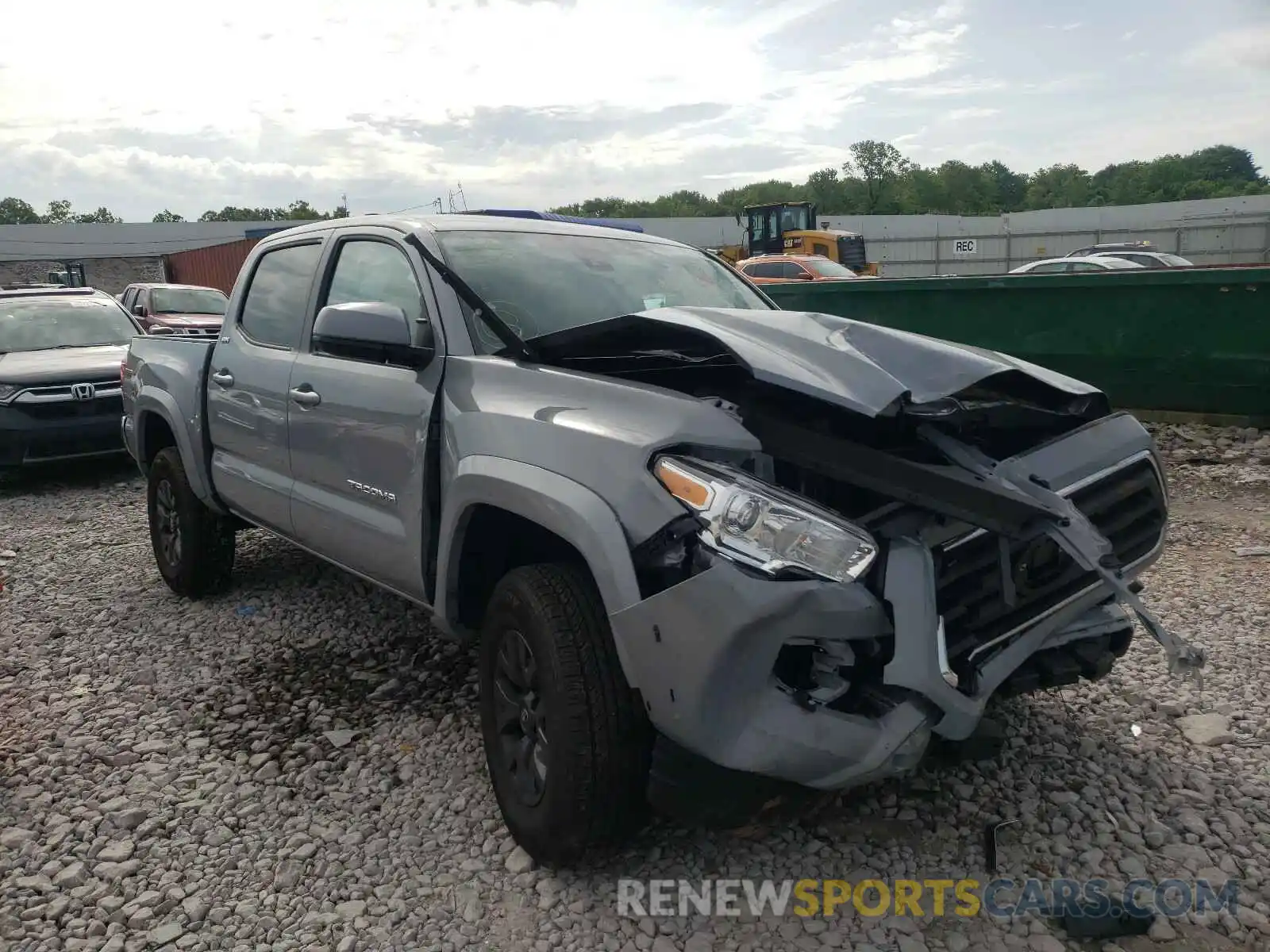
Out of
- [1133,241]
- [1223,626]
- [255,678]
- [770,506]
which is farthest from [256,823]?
[1133,241]

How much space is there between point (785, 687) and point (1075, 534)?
797 millimetres

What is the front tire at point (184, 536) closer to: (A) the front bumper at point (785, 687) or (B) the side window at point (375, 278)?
(B) the side window at point (375, 278)

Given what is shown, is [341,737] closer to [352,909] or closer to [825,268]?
[352,909]

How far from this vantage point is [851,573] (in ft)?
7.02

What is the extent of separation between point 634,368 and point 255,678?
7.90 ft

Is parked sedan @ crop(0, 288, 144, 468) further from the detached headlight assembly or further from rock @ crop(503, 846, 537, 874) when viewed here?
the detached headlight assembly

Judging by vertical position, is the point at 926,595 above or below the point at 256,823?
above

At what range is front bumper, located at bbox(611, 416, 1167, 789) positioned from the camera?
2.08 m

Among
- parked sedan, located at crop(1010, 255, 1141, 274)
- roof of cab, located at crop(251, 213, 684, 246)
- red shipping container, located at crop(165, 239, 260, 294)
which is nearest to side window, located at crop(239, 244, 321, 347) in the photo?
roof of cab, located at crop(251, 213, 684, 246)

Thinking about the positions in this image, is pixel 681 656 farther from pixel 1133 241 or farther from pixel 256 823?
pixel 1133 241

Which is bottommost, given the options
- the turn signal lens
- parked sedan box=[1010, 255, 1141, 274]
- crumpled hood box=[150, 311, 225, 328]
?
the turn signal lens

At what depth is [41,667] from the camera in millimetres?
4395

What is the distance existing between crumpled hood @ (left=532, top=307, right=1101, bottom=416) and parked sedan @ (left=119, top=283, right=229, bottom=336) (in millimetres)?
12099

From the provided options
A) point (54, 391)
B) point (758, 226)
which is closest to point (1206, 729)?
point (54, 391)
